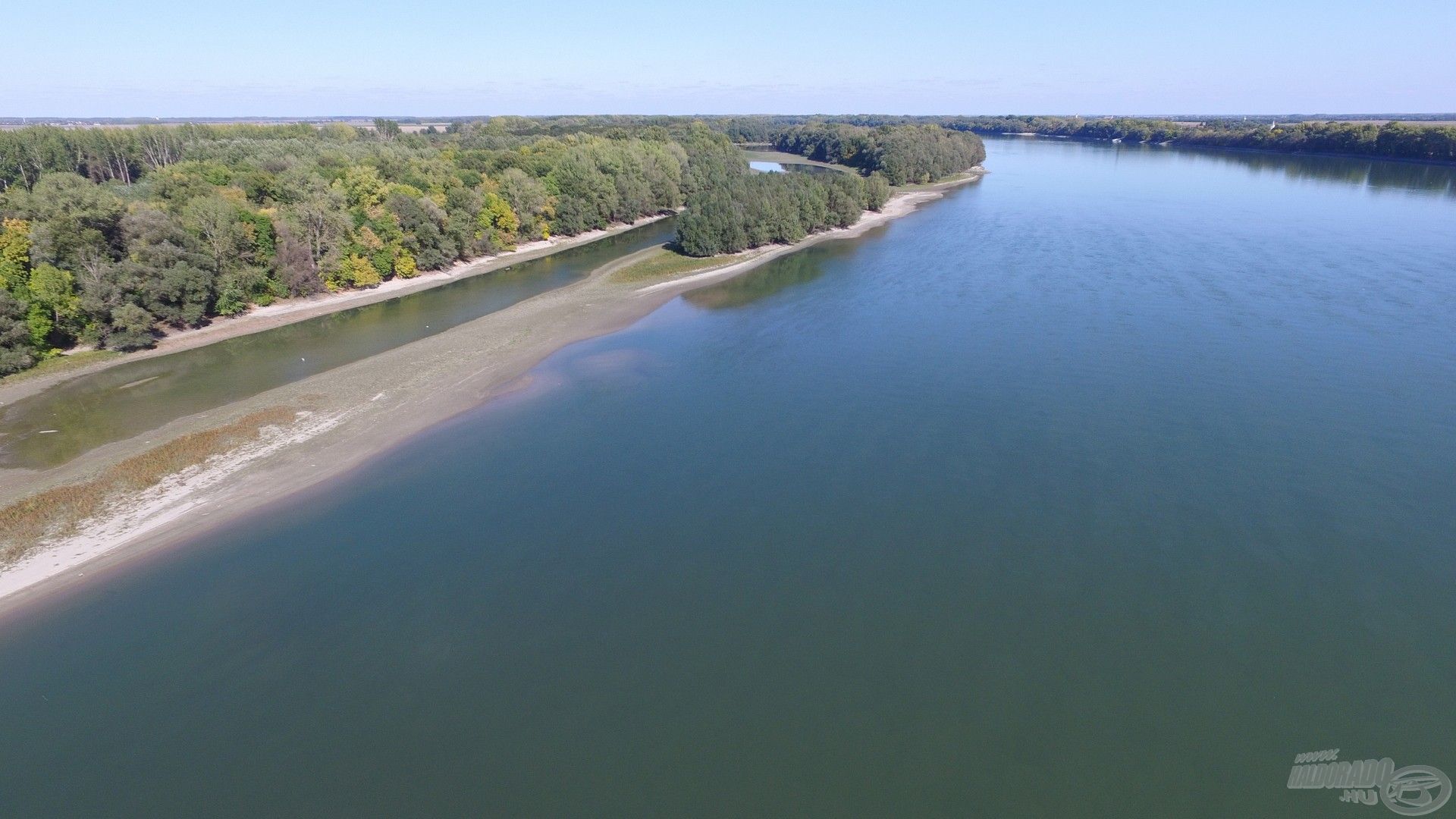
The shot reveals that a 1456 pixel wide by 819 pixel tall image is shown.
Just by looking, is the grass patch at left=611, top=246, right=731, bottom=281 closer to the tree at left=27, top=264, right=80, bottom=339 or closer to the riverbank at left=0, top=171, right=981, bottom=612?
the riverbank at left=0, top=171, right=981, bottom=612

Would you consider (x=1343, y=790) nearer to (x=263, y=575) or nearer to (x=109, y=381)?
(x=263, y=575)

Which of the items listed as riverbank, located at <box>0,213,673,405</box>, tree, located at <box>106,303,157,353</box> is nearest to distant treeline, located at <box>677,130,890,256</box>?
riverbank, located at <box>0,213,673,405</box>

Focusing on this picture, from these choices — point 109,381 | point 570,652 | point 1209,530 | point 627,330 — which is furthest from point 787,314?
point 109,381

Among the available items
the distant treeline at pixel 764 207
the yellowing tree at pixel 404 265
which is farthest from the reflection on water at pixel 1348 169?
the yellowing tree at pixel 404 265

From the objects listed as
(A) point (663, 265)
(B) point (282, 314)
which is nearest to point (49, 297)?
(B) point (282, 314)

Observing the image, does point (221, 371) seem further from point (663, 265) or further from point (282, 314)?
point (663, 265)

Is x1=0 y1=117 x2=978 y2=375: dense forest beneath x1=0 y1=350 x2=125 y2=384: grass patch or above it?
above
